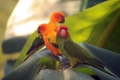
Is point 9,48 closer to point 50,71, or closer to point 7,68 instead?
point 7,68

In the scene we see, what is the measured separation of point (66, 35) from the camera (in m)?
0.54

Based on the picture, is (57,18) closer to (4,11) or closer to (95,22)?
(95,22)

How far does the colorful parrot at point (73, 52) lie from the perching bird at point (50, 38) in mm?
13

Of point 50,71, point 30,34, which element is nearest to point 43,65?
point 50,71

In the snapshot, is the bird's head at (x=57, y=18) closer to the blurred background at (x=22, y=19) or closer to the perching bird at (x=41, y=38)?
the perching bird at (x=41, y=38)

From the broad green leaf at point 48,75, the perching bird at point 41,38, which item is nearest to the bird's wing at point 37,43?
the perching bird at point 41,38

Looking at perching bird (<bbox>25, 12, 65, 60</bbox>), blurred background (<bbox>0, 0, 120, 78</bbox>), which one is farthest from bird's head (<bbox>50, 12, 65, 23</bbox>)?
blurred background (<bbox>0, 0, 120, 78</bbox>)

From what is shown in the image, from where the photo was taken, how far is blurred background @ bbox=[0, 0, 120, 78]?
73 cm

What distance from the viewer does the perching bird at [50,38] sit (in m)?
0.55

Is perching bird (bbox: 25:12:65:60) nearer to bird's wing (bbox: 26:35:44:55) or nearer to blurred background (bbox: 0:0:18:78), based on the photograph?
bird's wing (bbox: 26:35:44:55)

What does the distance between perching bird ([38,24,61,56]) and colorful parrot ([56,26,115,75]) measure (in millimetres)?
13

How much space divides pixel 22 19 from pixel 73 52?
0.84 ft

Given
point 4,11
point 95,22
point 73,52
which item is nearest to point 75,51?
point 73,52

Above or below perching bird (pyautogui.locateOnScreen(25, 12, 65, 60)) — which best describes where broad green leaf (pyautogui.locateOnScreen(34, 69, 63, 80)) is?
below
